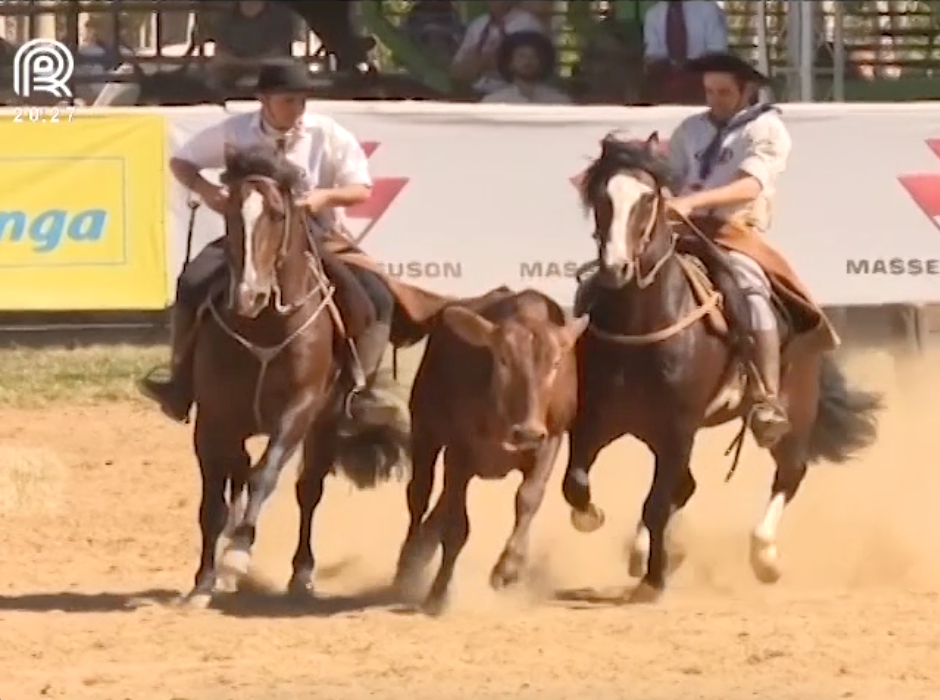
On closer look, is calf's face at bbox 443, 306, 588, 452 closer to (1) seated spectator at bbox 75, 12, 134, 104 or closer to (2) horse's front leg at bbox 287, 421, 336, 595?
(2) horse's front leg at bbox 287, 421, 336, 595

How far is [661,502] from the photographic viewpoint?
9.41 meters

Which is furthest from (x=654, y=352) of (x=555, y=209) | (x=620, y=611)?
(x=555, y=209)

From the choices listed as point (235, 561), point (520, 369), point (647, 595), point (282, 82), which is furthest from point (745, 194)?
point (235, 561)

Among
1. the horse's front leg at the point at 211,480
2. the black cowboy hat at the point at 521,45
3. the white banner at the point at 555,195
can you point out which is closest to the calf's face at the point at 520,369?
the horse's front leg at the point at 211,480

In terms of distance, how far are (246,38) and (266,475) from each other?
28.1ft

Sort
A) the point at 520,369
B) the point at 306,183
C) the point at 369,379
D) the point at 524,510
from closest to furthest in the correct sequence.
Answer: the point at 520,369 → the point at 524,510 → the point at 306,183 → the point at 369,379

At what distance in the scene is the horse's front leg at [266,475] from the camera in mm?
9023

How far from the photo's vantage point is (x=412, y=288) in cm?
995

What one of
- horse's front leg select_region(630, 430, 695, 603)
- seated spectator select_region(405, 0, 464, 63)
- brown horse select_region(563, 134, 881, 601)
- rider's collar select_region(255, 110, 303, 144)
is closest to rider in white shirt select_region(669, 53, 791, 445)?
brown horse select_region(563, 134, 881, 601)

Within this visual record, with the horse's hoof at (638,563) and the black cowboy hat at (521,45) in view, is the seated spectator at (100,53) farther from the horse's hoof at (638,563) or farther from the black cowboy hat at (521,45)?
the horse's hoof at (638,563)

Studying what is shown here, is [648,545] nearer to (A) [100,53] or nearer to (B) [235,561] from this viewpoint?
(B) [235,561]

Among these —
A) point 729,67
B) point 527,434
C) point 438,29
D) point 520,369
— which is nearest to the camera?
point 527,434

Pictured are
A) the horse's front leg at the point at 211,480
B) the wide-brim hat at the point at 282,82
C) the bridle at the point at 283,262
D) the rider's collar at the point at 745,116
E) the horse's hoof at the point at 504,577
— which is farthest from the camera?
the rider's collar at the point at 745,116

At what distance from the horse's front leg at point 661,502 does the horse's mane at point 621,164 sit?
0.95m
